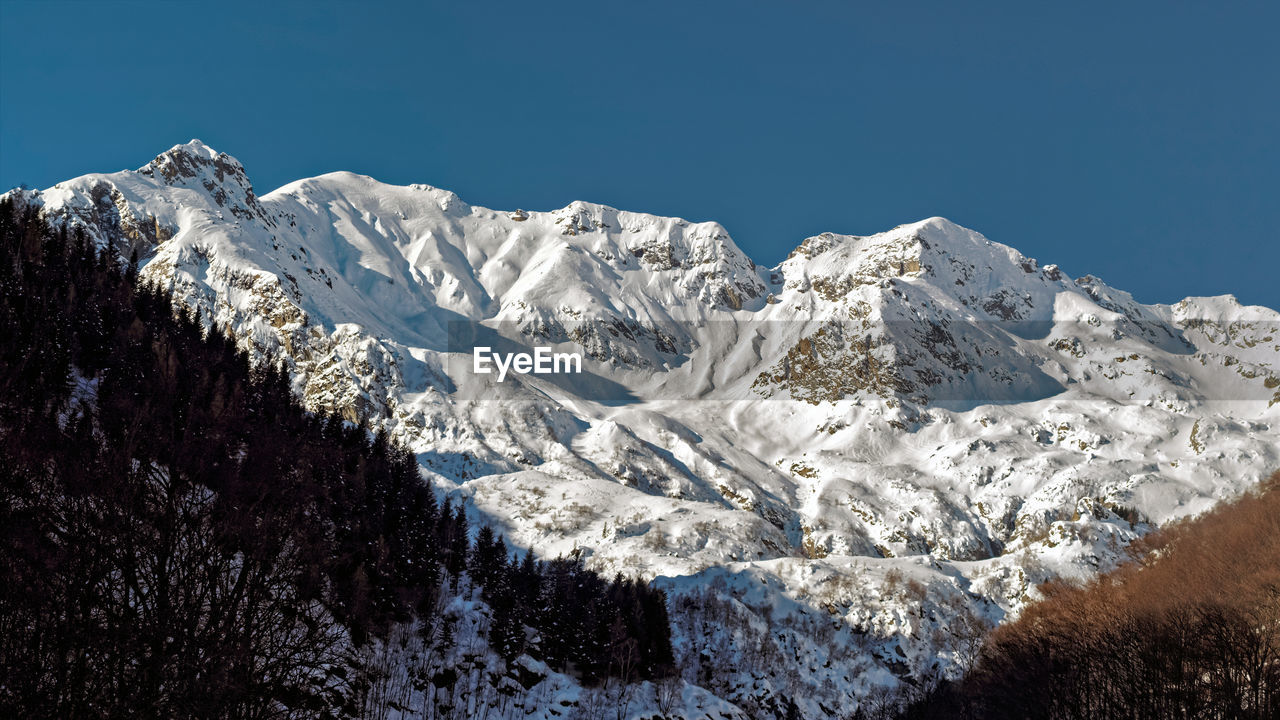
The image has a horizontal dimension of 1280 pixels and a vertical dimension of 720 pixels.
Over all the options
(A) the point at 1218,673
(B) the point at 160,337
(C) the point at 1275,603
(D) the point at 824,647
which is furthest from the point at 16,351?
(D) the point at 824,647

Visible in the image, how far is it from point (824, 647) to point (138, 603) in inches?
4697

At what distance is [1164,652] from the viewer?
174 ft

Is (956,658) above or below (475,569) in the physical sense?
below

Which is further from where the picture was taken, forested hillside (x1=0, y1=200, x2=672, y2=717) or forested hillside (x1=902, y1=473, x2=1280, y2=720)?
forested hillside (x1=902, y1=473, x2=1280, y2=720)

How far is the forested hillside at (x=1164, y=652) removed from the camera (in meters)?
48.7

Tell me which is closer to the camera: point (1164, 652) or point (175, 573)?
point (175, 573)

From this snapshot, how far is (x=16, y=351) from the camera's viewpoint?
5512cm

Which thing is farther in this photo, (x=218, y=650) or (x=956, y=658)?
(x=956, y=658)

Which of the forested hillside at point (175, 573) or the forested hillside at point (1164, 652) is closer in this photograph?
the forested hillside at point (175, 573)

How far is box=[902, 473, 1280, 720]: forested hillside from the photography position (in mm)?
48656

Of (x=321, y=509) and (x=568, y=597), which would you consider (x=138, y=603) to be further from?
(x=568, y=597)

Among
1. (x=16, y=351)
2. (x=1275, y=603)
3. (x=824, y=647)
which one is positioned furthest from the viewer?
(x=824, y=647)

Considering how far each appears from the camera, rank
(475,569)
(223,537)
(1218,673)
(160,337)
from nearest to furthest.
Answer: (223,537) → (1218,673) → (160,337) → (475,569)

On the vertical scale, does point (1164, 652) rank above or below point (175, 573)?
below
